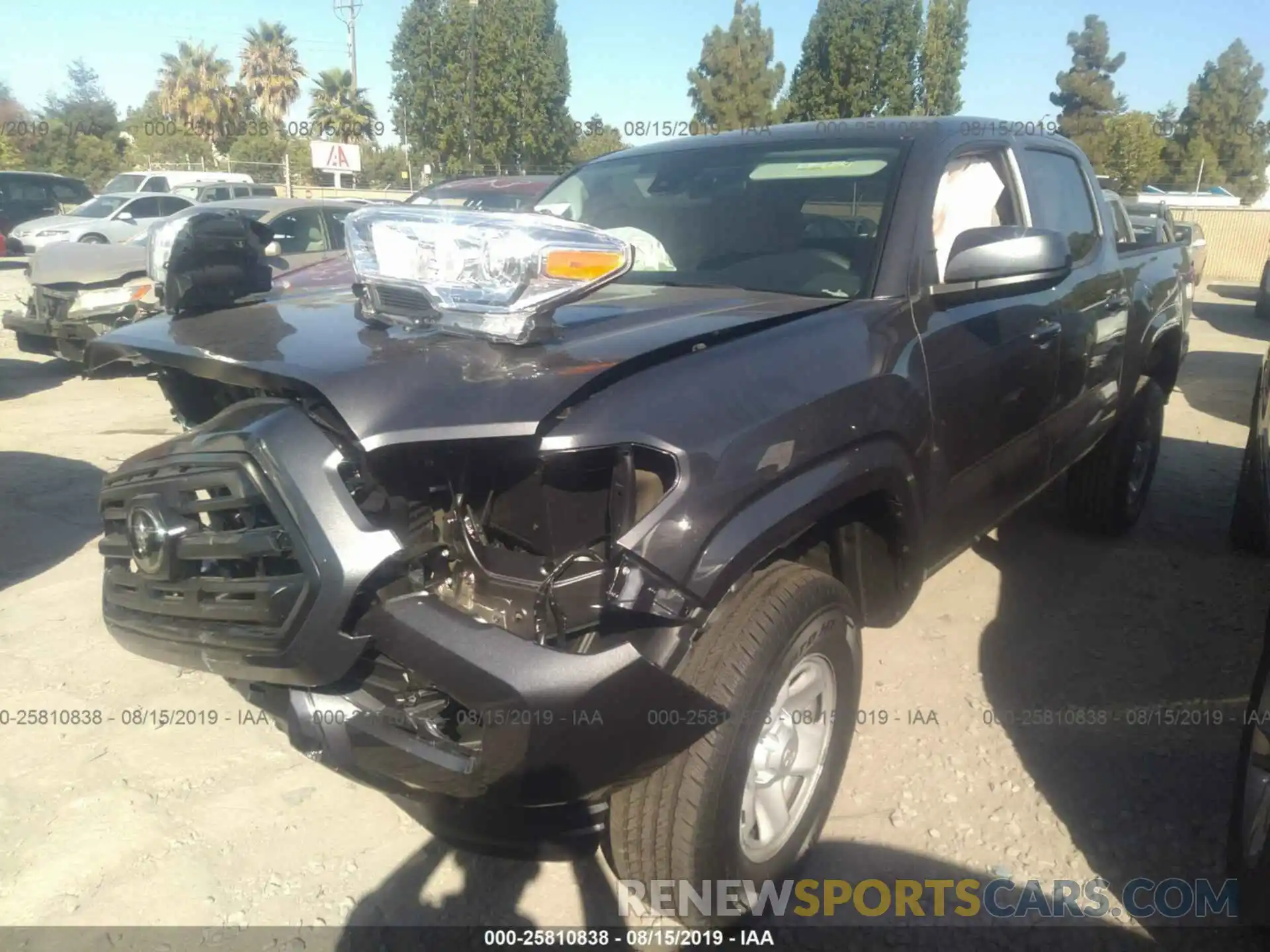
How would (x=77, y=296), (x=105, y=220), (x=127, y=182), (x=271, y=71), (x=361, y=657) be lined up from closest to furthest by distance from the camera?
1. (x=361, y=657)
2. (x=77, y=296)
3. (x=105, y=220)
4. (x=127, y=182)
5. (x=271, y=71)

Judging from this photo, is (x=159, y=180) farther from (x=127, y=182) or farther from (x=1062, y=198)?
(x=1062, y=198)

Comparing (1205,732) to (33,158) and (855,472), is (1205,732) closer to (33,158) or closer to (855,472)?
(855,472)

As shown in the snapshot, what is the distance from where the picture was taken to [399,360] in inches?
73.6

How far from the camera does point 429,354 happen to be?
6.27 ft

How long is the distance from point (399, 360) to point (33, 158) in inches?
1729

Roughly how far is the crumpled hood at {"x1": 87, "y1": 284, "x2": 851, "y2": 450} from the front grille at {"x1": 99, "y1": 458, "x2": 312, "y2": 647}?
9.2 inches

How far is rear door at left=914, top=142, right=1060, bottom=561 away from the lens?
8.75 feet

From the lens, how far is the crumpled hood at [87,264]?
26.7 ft

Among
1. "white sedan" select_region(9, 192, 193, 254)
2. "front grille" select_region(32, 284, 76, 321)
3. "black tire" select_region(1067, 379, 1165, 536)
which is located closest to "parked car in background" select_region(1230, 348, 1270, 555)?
"black tire" select_region(1067, 379, 1165, 536)

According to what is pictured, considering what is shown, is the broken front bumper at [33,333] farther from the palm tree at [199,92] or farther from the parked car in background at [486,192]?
the palm tree at [199,92]

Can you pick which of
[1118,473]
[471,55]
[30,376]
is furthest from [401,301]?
[471,55]

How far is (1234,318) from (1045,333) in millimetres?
16001

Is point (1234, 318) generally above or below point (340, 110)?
below

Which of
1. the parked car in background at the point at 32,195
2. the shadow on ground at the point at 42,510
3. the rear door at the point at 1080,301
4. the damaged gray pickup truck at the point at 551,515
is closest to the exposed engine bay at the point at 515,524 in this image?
the damaged gray pickup truck at the point at 551,515
